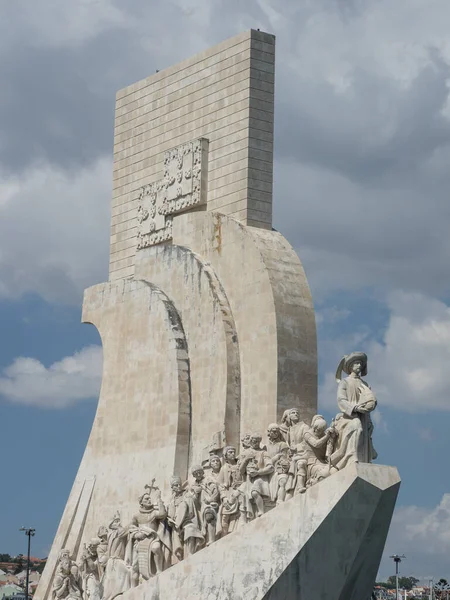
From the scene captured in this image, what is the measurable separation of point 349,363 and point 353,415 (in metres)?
0.69

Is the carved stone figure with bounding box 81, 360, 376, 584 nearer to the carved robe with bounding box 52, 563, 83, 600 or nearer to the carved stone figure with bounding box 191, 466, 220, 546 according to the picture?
the carved stone figure with bounding box 191, 466, 220, 546

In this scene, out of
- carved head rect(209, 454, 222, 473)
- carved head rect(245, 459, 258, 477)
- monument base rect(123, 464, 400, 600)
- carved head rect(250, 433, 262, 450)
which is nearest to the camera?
monument base rect(123, 464, 400, 600)

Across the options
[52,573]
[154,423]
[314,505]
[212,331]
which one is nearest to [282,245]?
[212,331]

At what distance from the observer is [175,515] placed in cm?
1770

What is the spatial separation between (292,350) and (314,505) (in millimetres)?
2765

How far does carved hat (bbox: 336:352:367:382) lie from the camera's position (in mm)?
16781

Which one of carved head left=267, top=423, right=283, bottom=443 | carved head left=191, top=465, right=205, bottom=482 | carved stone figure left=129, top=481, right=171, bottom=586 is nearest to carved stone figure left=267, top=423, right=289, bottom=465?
carved head left=267, top=423, right=283, bottom=443

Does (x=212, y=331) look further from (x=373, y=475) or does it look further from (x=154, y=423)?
(x=373, y=475)

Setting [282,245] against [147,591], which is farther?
[282,245]

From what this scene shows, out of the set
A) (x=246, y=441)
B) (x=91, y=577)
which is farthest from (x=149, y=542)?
(x=246, y=441)

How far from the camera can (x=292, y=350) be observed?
1808 cm

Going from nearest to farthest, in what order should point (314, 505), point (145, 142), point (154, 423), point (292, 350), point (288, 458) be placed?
point (314, 505) < point (288, 458) < point (292, 350) < point (154, 423) < point (145, 142)

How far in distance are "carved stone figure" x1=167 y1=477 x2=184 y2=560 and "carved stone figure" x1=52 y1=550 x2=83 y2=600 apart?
7.15ft

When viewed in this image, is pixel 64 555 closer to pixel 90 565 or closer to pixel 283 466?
pixel 90 565
